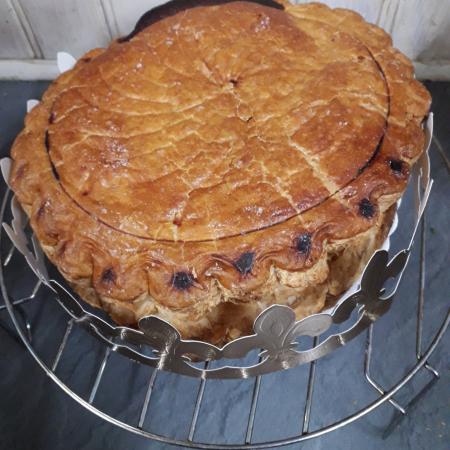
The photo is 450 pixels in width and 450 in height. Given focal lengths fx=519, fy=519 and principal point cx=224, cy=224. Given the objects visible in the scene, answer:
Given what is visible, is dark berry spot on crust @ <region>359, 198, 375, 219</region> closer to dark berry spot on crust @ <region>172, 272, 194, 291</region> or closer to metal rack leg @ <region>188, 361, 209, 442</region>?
dark berry spot on crust @ <region>172, 272, 194, 291</region>

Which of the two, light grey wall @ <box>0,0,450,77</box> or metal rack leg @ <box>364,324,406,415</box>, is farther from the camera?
light grey wall @ <box>0,0,450,77</box>

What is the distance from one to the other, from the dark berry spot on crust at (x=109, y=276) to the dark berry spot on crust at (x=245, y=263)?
299 mm

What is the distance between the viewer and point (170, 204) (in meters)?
1.33

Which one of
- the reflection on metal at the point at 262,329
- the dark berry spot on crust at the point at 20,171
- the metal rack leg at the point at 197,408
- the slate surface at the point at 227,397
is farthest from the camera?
the slate surface at the point at 227,397

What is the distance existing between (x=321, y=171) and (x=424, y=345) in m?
0.95

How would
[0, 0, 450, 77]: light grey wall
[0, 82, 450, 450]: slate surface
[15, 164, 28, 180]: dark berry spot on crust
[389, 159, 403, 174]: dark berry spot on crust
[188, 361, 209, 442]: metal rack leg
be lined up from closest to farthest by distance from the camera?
[389, 159, 403, 174]: dark berry spot on crust
[15, 164, 28, 180]: dark berry spot on crust
[188, 361, 209, 442]: metal rack leg
[0, 82, 450, 450]: slate surface
[0, 0, 450, 77]: light grey wall

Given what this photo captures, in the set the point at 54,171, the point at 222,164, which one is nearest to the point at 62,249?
the point at 54,171

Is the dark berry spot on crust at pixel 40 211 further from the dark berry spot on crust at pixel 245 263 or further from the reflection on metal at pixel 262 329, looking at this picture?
the dark berry spot on crust at pixel 245 263

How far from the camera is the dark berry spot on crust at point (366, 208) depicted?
1300 millimetres

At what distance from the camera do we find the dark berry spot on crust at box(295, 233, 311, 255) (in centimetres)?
126

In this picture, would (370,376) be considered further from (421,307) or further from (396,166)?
(396,166)

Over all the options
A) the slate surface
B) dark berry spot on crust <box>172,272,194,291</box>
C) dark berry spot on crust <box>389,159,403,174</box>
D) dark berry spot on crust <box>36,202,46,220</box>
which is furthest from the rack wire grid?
dark berry spot on crust <box>172,272,194,291</box>

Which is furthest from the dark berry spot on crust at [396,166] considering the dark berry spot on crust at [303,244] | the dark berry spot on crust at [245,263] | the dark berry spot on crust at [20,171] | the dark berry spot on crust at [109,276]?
the dark berry spot on crust at [20,171]

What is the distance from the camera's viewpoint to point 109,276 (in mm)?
1272
